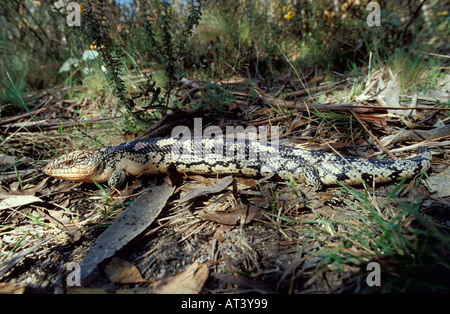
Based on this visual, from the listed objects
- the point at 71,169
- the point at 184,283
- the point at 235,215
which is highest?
the point at 71,169

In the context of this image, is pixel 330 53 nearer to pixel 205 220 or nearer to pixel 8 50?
pixel 205 220

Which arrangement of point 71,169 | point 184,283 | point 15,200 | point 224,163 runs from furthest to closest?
point 224,163 < point 71,169 < point 15,200 < point 184,283

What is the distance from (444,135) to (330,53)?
3055 mm

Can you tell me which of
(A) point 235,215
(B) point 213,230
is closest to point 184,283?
(B) point 213,230

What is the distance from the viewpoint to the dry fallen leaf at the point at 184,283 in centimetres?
149

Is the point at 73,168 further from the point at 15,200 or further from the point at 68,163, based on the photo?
the point at 15,200

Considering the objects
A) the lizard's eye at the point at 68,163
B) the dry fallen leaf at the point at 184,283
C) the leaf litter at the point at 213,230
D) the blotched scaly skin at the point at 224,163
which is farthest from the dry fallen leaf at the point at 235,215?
the lizard's eye at the point at 68,163

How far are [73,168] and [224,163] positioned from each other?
74.5 inches

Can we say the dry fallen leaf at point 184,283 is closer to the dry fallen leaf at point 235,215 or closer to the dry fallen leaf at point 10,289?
the dry fallen leaf at point 235,215

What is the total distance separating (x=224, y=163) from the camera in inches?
116

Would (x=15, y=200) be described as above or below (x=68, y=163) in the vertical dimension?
below

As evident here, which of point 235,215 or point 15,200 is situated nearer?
point 235,215

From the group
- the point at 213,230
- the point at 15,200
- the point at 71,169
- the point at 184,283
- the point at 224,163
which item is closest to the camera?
the point at 184,283
